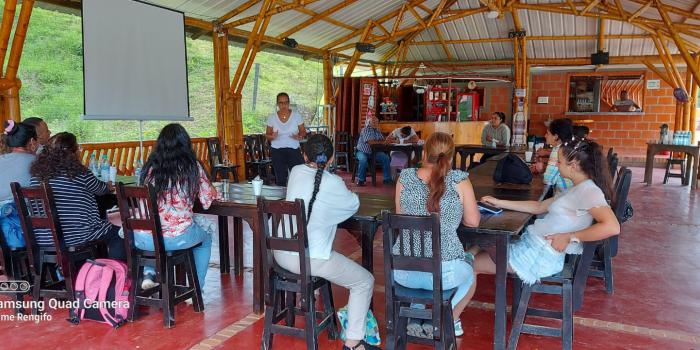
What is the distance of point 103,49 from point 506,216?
4.89 m

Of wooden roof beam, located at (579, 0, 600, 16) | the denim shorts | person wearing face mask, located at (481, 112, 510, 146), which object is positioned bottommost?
the denim shorts

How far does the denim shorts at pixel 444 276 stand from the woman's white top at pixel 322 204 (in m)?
0.38

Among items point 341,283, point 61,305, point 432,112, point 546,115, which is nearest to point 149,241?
point 61,305

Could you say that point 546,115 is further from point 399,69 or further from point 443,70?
point 399,69

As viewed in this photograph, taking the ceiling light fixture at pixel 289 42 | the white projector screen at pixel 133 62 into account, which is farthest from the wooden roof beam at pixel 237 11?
the white projector screen at pixel 133 62

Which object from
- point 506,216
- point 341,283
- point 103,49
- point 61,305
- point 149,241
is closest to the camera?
point 341,283

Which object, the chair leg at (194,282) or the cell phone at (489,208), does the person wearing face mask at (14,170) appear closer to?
the chair leg at (194,282)

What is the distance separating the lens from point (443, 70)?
14.6 meters

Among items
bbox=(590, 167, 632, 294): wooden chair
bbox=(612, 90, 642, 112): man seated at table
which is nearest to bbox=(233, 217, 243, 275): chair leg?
bbox=(590, 167, 632, 294): wooden chair

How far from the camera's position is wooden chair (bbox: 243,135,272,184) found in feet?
30.0

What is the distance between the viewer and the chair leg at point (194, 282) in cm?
321

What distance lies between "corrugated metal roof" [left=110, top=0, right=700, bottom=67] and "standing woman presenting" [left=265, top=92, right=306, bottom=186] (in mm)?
3017

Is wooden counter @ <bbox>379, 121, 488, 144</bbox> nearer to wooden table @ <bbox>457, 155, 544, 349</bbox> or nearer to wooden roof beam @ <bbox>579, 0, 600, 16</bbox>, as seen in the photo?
wooden roof beam @ <bbox>579, 0, 600, 16</bbox>

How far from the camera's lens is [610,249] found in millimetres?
3701
